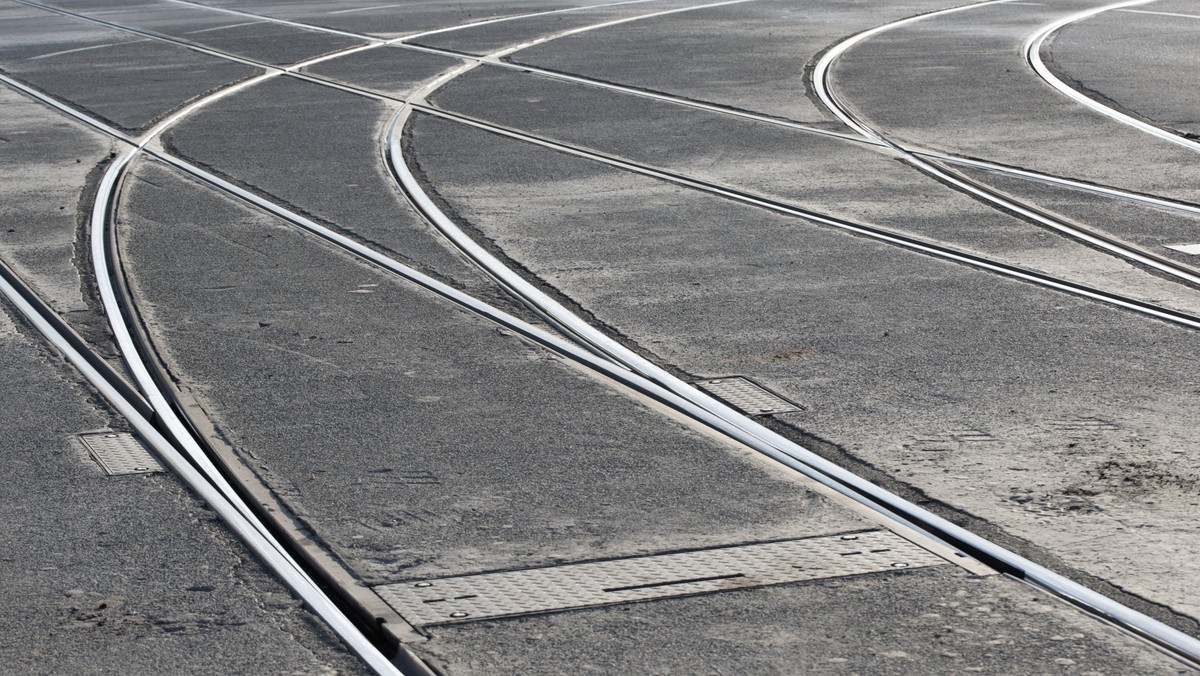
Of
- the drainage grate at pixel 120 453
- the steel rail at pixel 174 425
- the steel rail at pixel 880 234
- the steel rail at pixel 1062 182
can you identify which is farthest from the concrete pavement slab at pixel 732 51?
the drainage grate at pixel 120 453

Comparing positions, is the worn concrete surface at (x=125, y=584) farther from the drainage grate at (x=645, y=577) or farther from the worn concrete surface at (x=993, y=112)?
the worn concrete surface at (x=993, y=112)

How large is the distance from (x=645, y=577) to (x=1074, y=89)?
1315 cm

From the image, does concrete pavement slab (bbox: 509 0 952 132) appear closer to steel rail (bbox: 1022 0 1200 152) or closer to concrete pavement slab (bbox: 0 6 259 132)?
steel rail (bbox: 1022 0 1200 152)

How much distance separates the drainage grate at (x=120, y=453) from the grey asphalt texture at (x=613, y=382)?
0.08 meters

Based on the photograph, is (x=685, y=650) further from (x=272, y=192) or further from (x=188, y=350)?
(x=272, y=192)

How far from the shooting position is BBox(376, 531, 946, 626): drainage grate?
16.8 ft

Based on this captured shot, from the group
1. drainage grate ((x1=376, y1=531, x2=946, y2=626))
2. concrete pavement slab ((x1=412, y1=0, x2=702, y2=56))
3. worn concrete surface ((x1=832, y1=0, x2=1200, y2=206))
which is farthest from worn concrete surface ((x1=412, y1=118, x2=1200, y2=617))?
concrete pavement slab ((x1=412, y1=0, x2=702, y2=56))

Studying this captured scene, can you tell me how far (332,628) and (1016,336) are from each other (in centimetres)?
439

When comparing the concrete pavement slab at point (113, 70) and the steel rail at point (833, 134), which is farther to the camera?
the concrete pavement slab at point (113, 70)

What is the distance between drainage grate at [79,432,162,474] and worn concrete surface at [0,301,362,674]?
0.06m

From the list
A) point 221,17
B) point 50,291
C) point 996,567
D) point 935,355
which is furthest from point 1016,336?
point 221,17

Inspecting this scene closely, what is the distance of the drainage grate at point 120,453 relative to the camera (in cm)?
645

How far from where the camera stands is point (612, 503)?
5996mm

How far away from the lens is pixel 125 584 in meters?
5.31
